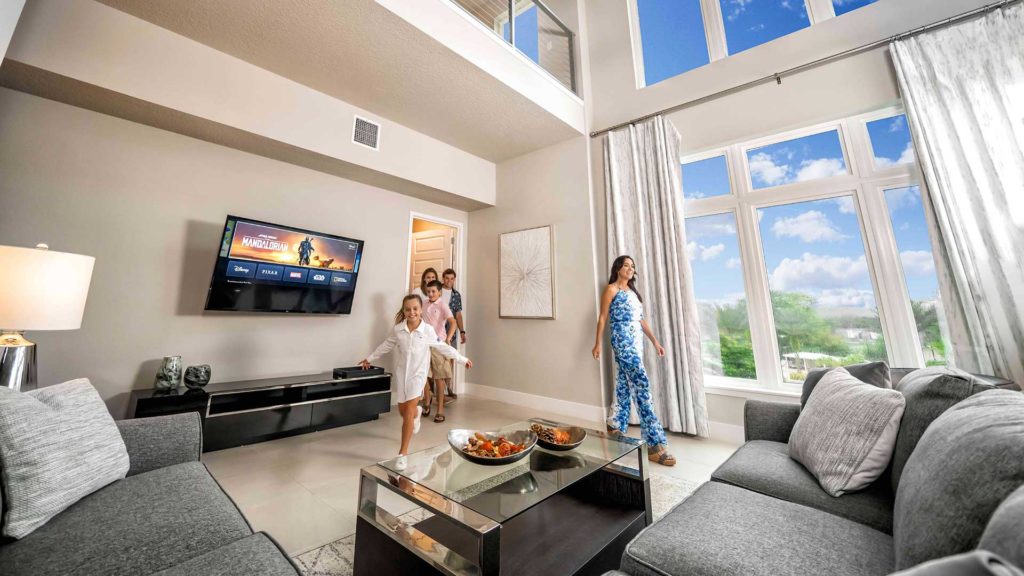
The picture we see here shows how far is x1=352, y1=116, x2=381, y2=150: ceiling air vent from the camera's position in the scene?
11.3ft

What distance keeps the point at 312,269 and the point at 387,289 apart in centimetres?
90

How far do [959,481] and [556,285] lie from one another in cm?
334

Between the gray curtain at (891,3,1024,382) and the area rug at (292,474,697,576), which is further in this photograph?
the gray curtain at (891,3,1024,382)

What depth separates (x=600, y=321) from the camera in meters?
3.25

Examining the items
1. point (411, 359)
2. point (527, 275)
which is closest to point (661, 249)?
point (527, 275)

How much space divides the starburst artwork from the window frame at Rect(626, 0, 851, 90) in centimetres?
198

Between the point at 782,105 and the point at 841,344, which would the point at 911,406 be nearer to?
the point at 841,344

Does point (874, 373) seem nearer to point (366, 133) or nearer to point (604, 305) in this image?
point (604, 305)

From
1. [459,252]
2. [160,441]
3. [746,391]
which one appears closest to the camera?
[160,441]

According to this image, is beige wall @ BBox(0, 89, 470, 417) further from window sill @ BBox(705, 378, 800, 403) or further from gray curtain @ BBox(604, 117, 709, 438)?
window sill @ BBox(705, 378, 800, 403)

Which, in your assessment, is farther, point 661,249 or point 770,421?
point 661,249

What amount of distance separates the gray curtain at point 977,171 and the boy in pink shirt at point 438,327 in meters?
3.81

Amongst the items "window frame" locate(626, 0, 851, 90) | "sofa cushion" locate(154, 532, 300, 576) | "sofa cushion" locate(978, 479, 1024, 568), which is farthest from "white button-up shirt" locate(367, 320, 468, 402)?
"window frame" locate(626, 0, 851, 90)

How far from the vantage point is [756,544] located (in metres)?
0.93
